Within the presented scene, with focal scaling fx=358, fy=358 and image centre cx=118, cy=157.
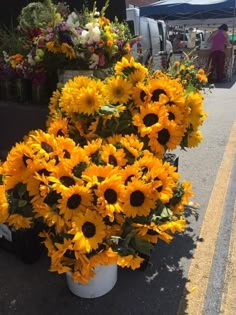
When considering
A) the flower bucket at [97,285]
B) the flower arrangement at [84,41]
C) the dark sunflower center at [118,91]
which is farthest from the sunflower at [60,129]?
the flower arrangement at [84,41]

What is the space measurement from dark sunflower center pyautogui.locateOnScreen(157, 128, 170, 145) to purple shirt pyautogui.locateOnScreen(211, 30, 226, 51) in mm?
10641

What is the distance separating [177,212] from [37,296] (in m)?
1.11

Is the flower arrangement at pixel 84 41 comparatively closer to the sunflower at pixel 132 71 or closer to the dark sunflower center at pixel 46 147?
the sunflower at pixel 132 71

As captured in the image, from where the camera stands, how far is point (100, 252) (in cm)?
191

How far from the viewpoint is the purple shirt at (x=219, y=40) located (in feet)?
38.7

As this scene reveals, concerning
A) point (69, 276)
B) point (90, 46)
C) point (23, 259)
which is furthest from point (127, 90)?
point (23, 259)

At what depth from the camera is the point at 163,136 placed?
2281 millimetres

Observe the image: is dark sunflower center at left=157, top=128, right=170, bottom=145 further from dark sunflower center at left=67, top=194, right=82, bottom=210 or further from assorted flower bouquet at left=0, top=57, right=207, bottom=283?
dark sunflower center at left=67, top=194, right=82, bottom=210

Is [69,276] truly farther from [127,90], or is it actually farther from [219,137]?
[219,137]

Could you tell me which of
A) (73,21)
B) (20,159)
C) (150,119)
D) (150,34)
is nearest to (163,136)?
(150,119)

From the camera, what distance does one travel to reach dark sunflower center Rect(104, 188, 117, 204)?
6.18 feet

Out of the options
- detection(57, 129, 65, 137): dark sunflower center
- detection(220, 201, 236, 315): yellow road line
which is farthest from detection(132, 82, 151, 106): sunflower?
detection(220, 201, 236, 315): yellow road line

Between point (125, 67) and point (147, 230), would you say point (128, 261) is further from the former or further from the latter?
point (125, 67)

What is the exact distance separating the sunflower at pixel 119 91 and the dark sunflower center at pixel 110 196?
0.74 m
